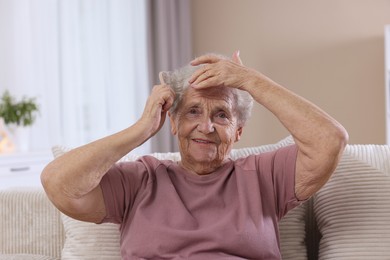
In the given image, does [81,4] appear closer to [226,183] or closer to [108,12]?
[108,12]

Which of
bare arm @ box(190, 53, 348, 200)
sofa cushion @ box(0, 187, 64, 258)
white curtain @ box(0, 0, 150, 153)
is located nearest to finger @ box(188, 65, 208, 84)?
bare arm @ box(190, 53, 348, 200)

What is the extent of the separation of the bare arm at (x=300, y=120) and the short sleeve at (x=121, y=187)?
0.28 metres

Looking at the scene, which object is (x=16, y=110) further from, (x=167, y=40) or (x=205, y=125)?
(x=205, y=125)

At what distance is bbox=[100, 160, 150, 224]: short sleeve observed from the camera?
5.25 feet

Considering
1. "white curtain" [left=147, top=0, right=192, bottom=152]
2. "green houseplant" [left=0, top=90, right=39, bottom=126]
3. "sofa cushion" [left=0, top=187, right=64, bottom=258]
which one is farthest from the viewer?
"white curtain" [left=147, top=0, right=192, bottom=152]

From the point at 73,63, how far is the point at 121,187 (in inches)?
114

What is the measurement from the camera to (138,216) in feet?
5.24

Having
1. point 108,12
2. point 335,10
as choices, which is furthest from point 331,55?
point 108,12

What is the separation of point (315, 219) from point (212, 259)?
413mm

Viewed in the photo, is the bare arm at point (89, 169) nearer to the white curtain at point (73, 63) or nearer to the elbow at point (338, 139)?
the elbow at point (338, 139)

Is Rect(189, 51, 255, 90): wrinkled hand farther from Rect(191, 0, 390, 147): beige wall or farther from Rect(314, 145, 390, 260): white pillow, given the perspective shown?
Rect(191, 0, 390, 147): beige wall

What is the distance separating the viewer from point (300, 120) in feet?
5.05

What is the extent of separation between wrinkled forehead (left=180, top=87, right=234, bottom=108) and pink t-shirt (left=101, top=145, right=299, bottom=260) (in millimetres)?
171

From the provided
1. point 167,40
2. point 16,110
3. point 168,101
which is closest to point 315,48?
point 167,40
